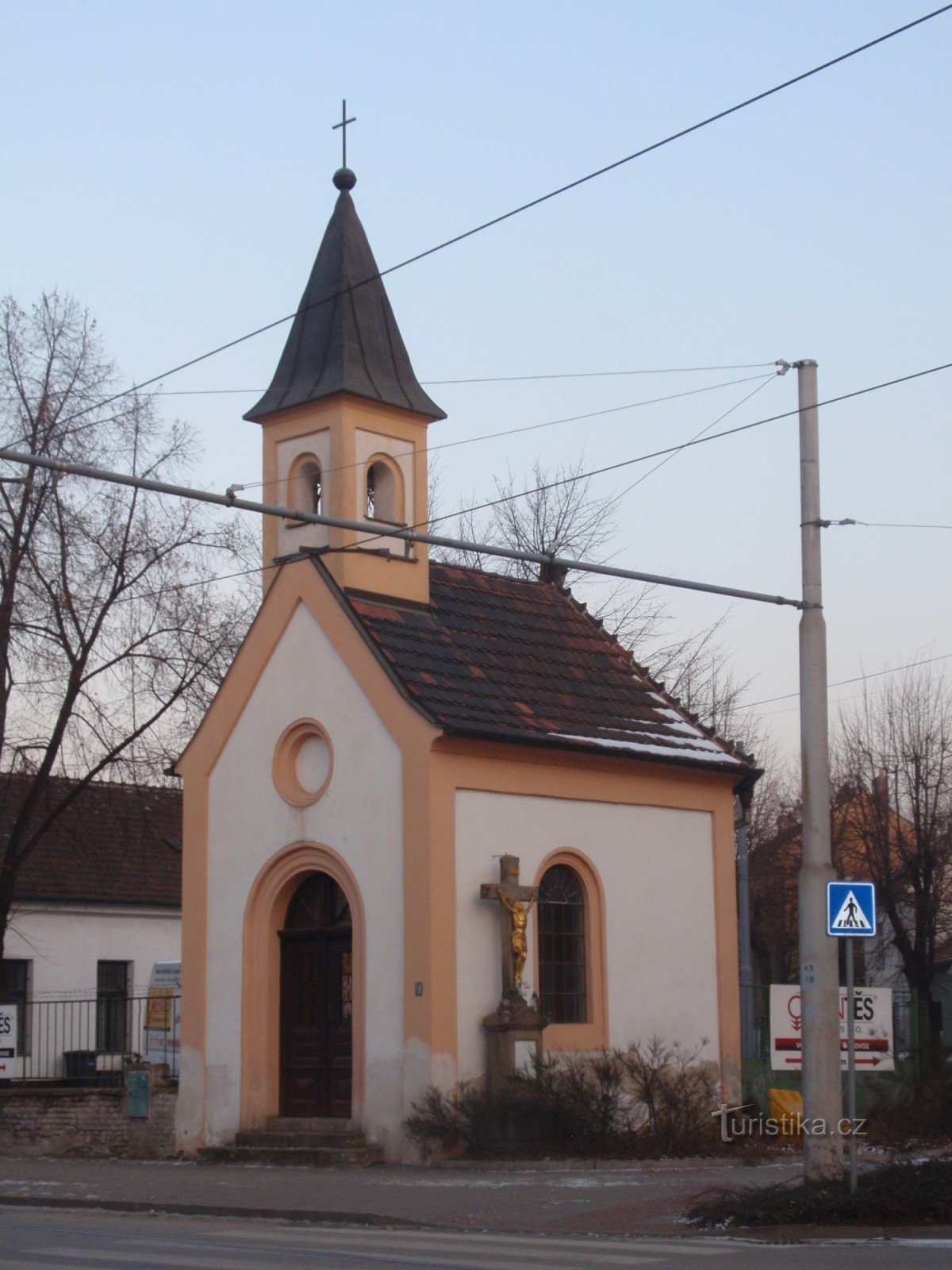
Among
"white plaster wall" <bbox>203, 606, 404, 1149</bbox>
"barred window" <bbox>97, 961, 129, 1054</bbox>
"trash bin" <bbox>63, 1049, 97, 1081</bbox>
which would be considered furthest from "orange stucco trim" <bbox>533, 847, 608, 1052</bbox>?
"trash bin" <bbox>63, 1049, 97, 1081</bbox>

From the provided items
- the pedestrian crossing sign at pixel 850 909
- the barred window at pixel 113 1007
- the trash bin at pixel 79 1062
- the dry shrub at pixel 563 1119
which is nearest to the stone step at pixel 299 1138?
the dry shrub at pixel 563 1119

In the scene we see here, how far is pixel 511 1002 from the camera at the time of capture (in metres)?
21.8

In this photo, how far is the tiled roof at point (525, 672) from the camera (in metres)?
22.9

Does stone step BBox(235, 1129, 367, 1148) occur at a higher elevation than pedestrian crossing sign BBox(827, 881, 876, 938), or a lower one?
lower

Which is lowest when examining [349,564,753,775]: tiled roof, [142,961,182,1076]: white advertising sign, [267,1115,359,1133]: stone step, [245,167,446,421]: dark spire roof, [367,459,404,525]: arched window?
[267,1115,359,1133]: stone step

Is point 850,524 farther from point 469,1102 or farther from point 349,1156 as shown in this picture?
point 349,1156

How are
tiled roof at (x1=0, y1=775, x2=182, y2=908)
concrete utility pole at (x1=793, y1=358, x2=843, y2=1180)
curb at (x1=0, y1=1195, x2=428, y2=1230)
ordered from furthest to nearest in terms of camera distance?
tiled roof at (x1=0, y1=775, x2=182, y2=908)
concrete utility pole at (x1=793, y1=358, x2=843, y2=1180)
curb at (x1=0, y1=1195, x2=428, y2=1230)

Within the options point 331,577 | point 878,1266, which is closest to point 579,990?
point 331,577

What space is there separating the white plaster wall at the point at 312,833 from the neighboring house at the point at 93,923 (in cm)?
1058

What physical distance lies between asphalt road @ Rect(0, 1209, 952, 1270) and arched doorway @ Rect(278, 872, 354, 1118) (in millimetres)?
7314

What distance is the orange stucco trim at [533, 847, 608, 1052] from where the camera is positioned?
22.9 metres

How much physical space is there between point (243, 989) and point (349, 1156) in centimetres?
315

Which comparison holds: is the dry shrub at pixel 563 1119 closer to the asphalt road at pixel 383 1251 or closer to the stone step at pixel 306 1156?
the stone step at pixel 306 1156

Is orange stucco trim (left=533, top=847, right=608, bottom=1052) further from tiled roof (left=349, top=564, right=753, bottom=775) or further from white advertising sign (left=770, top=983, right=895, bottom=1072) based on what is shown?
white advertising sign (left=770, top=983, right=895, bottom=1072)
